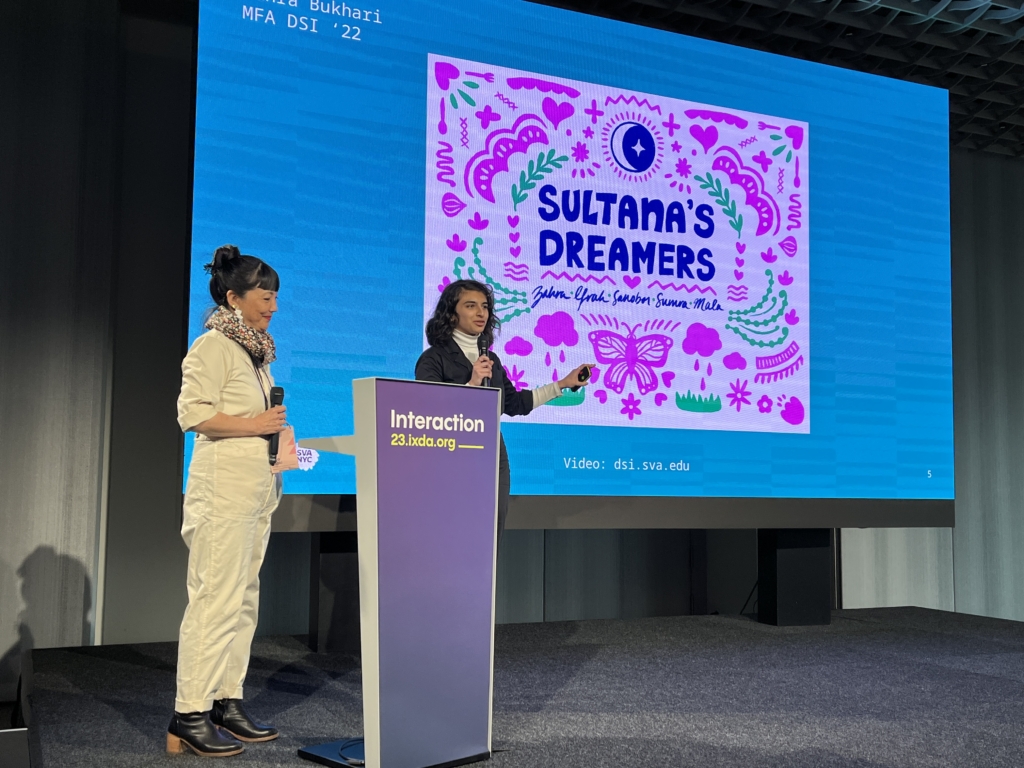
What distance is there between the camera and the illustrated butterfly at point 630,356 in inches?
169

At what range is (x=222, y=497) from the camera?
2352 mm

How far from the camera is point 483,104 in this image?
4.22m

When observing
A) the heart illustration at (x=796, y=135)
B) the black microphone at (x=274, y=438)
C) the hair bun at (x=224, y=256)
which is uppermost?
the heart illustration at (x=796, y=135)

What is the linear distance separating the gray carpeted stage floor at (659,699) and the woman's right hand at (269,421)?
76 cm

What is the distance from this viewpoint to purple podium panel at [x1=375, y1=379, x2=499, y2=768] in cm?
211

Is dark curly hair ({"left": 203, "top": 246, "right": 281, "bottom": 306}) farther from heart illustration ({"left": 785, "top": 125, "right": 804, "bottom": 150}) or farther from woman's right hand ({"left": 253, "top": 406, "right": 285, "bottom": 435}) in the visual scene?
heart illustration ({"left": 785, "top": 125, "right": 804, "bottom": 150})

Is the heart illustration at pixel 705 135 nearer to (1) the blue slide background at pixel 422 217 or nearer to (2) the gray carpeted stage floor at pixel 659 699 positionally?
(1) the blue slide background at pixel 422 217

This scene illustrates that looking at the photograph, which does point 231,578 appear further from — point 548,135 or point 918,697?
point 548,135

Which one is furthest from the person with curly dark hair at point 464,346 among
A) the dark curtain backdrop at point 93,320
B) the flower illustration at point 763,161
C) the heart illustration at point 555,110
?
the flower illustration at point 763,161

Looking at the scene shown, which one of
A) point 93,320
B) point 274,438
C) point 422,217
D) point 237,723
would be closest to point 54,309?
point 93,320

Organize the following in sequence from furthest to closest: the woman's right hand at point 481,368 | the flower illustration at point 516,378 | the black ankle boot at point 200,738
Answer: the flower illustration at point 516,378
the woman's right hand at point 481,368
the black ankle boot at point 200,738

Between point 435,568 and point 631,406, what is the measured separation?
226 cm

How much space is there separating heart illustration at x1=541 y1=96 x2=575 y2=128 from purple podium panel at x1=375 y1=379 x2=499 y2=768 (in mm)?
2352

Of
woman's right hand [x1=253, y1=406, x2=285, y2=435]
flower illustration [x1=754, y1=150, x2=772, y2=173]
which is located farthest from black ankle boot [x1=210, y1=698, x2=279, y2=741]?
flower illustration [x1=754, y1=150, x2=772, y2=173]
